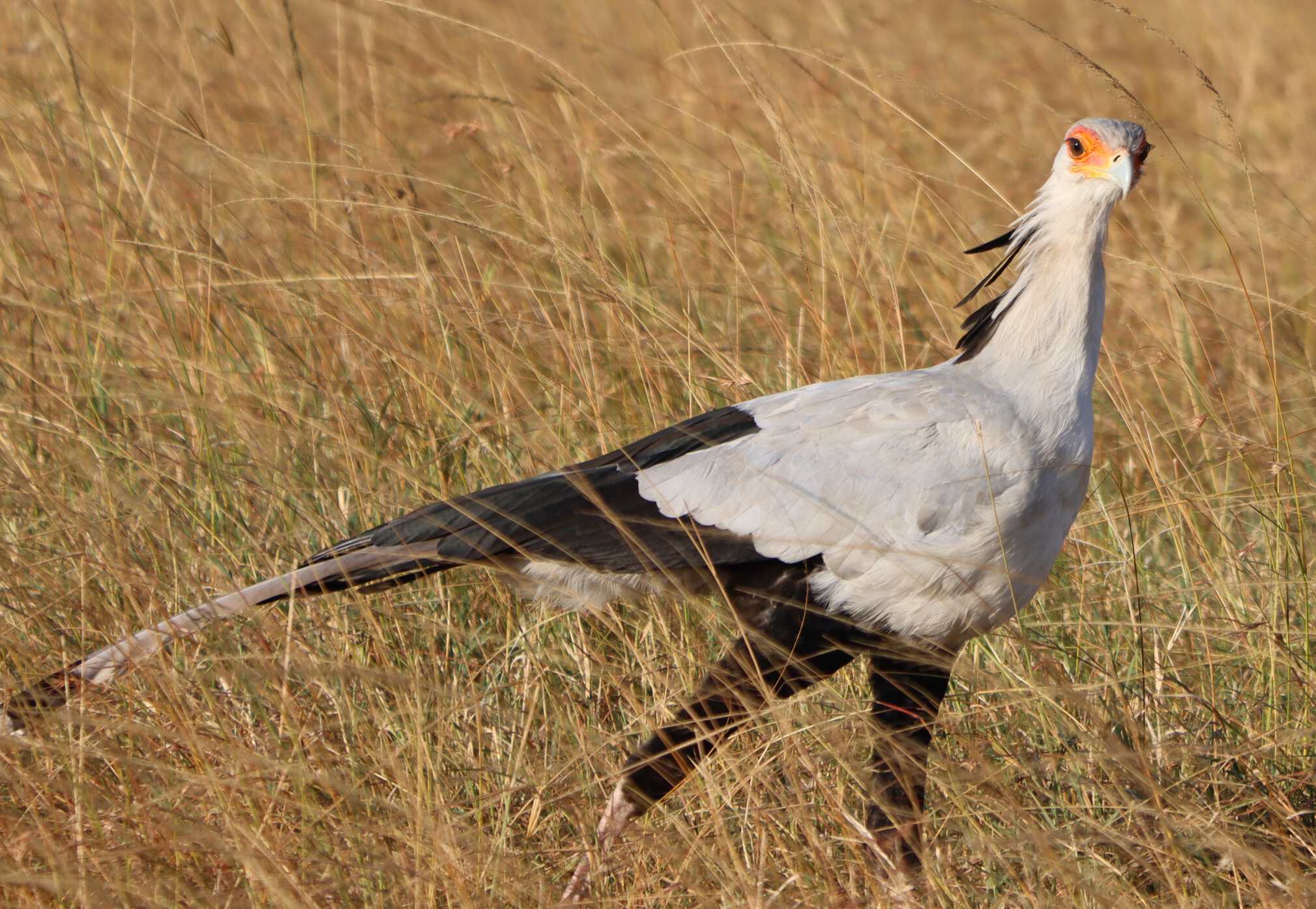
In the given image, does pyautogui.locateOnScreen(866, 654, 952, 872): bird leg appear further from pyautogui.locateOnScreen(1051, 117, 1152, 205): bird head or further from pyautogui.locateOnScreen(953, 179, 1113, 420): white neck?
pyautogui.locateOnScreen(1051, 117, 1152, 205): bird head

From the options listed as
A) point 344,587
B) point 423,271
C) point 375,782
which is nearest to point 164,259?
point 423,271

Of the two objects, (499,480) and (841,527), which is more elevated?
(841,527)

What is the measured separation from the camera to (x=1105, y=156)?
8.64ft

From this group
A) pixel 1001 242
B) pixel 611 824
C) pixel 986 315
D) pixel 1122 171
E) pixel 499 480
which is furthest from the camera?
pixel 499 480

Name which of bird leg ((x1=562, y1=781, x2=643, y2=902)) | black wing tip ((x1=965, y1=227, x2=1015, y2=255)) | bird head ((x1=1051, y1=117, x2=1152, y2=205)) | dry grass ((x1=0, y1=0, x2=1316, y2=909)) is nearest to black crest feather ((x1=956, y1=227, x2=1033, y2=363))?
black wing tip ((x1=965, y1=227, x2=1015, y2=255))

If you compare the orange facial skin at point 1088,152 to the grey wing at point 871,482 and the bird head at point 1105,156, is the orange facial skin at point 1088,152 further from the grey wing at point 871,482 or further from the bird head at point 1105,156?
the grey wing at point 871,482

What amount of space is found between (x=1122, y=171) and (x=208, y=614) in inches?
70.5

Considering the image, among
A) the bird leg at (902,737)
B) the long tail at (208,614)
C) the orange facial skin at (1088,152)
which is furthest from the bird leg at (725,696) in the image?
the orange facial skin at (1088,152)

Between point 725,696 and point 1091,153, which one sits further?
point 1091,153

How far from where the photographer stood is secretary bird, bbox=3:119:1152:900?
7.82ft

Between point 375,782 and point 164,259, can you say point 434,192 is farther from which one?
point 375,782

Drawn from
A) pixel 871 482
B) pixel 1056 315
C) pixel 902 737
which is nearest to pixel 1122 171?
pixel 1056 315

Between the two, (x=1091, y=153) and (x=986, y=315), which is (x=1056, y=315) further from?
(x=1091, y=153)

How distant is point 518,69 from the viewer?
6133 mm
